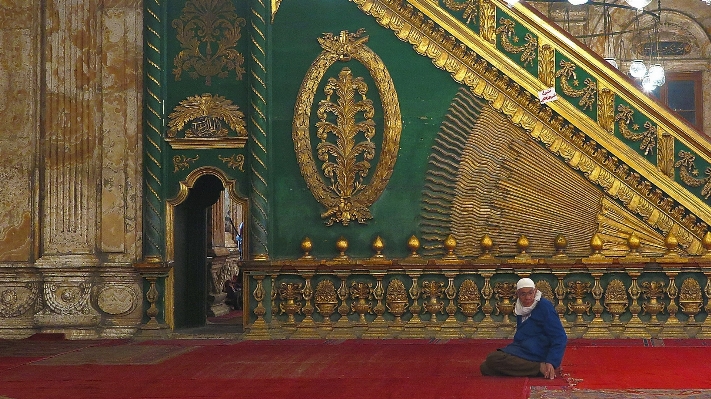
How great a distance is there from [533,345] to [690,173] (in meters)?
4.19

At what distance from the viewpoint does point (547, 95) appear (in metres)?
11.8

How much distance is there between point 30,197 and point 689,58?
15761mm

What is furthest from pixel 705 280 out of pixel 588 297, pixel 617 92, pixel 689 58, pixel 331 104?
pixel 689 58

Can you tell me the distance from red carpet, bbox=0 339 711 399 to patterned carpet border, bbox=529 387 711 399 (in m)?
0.05

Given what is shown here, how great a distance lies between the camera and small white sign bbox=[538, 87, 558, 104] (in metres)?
11.8

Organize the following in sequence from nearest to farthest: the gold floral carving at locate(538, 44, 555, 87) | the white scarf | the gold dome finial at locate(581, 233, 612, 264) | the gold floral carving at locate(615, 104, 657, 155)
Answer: the white scarf → the gold dome finial at locate(581, 233, 612, 264) → the gold floral carving at locate(615, 104, 657, 155) → the gold floral carving at locate(538, 44, 555, 87)

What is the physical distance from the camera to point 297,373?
888 centimetres

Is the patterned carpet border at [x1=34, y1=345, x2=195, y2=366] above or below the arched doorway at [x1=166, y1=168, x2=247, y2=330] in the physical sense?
below

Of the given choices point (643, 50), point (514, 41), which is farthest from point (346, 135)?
point (643, 50)

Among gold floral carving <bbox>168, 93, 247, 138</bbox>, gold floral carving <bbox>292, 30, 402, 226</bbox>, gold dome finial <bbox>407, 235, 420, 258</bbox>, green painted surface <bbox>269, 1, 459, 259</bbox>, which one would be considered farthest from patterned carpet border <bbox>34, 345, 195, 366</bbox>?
gold dome finial <bbox>407, 235, 420, 258</bbox>

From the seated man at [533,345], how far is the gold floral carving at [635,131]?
3.85 m

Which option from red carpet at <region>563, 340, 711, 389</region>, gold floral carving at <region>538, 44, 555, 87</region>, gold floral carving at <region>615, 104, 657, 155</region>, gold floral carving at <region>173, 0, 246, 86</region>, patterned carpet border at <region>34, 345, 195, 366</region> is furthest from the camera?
gold floral carving at <region>173, 0, 246, 86</region>

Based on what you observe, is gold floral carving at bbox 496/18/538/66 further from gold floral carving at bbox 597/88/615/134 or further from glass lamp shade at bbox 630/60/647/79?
glass lamp shade at bbox 630/60/647/79

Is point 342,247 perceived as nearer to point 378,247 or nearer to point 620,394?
point 378,247
